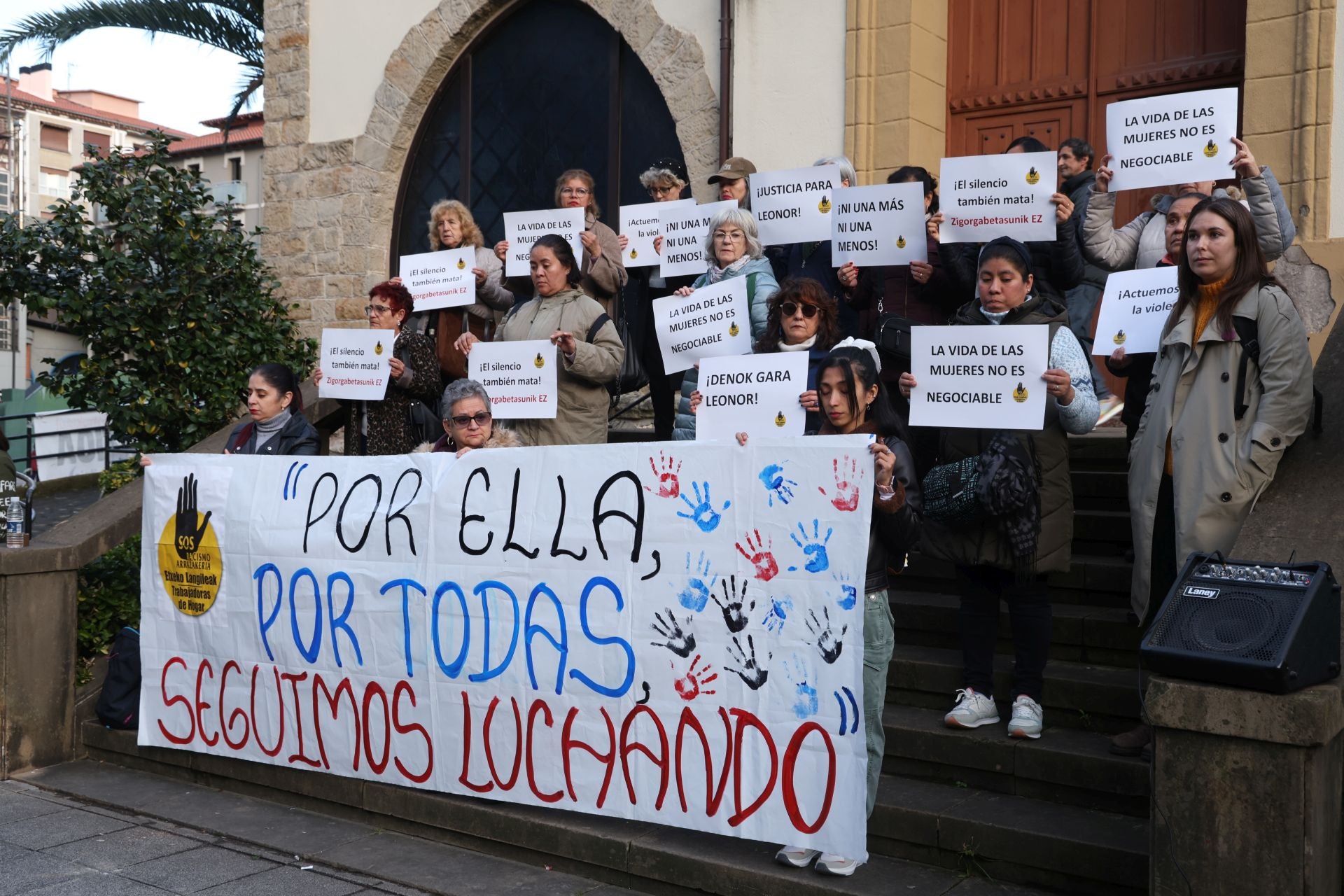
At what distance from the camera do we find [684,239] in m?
6.99

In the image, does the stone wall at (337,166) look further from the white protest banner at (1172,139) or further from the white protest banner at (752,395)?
the white protest banner at (752,395)

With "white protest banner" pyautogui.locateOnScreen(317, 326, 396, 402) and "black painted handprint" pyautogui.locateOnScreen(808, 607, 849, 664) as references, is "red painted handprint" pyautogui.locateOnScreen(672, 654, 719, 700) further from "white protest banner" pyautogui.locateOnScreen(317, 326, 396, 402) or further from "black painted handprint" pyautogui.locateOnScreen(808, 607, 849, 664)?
"white protest banner" pyautogui.locateOnScreen(317, 326, 396, 402)

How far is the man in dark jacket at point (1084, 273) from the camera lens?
675 cm

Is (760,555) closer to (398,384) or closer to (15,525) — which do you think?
(398,384)

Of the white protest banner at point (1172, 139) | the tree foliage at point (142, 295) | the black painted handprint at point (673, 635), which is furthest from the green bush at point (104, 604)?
the white protest banner at point (1172, 139)

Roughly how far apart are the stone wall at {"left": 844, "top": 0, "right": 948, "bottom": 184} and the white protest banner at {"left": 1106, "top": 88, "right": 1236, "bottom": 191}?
3132 millimetres

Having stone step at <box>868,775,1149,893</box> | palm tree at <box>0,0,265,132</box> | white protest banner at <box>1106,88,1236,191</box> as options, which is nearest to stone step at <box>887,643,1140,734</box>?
stone step at <box>868,775,1149,893</box>

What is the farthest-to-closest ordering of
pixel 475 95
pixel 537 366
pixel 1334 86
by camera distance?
1. pixel 475 95
2. pixel 1334 86
3. pixel 537 366

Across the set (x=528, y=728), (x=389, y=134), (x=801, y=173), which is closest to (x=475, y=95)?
(x=389, y=134)

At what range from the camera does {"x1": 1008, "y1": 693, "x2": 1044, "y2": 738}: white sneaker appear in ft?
15.6

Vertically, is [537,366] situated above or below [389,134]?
below

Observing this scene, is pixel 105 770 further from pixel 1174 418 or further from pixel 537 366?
pixel 1174 418

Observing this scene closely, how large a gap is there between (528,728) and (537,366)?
1.86 m

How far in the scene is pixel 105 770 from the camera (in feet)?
21.3
